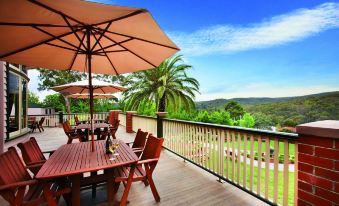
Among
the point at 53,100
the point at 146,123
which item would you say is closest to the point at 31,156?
the point at 146,123

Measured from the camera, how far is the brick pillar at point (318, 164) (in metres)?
1.88

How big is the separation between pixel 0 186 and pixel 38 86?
27.0 meters

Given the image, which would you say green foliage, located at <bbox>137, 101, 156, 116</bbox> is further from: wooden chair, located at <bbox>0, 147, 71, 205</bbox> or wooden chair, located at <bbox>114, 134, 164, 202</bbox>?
wooden chair, located at <bbox>0, 147, 71, 205</bbox>

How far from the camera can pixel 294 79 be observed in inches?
1372

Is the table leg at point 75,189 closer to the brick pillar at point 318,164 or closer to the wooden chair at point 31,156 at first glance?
the wooden chair at point 31,156

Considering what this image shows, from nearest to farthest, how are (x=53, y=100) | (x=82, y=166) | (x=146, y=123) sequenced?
(x=82, y=166) → (x=146, y=123) → (x=53, y=100)

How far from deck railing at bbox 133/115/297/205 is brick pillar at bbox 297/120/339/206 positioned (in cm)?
19

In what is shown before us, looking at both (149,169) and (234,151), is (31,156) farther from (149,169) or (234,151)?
(234,151)

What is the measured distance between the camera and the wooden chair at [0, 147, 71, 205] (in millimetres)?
2117

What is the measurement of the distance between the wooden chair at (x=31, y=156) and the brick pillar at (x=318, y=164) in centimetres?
321

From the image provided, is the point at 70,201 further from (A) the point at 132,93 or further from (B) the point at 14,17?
(A) the point at 132,93

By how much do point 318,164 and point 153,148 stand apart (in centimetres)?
202

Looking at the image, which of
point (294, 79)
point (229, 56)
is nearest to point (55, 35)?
point (229, 56)

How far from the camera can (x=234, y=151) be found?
12.1ft
